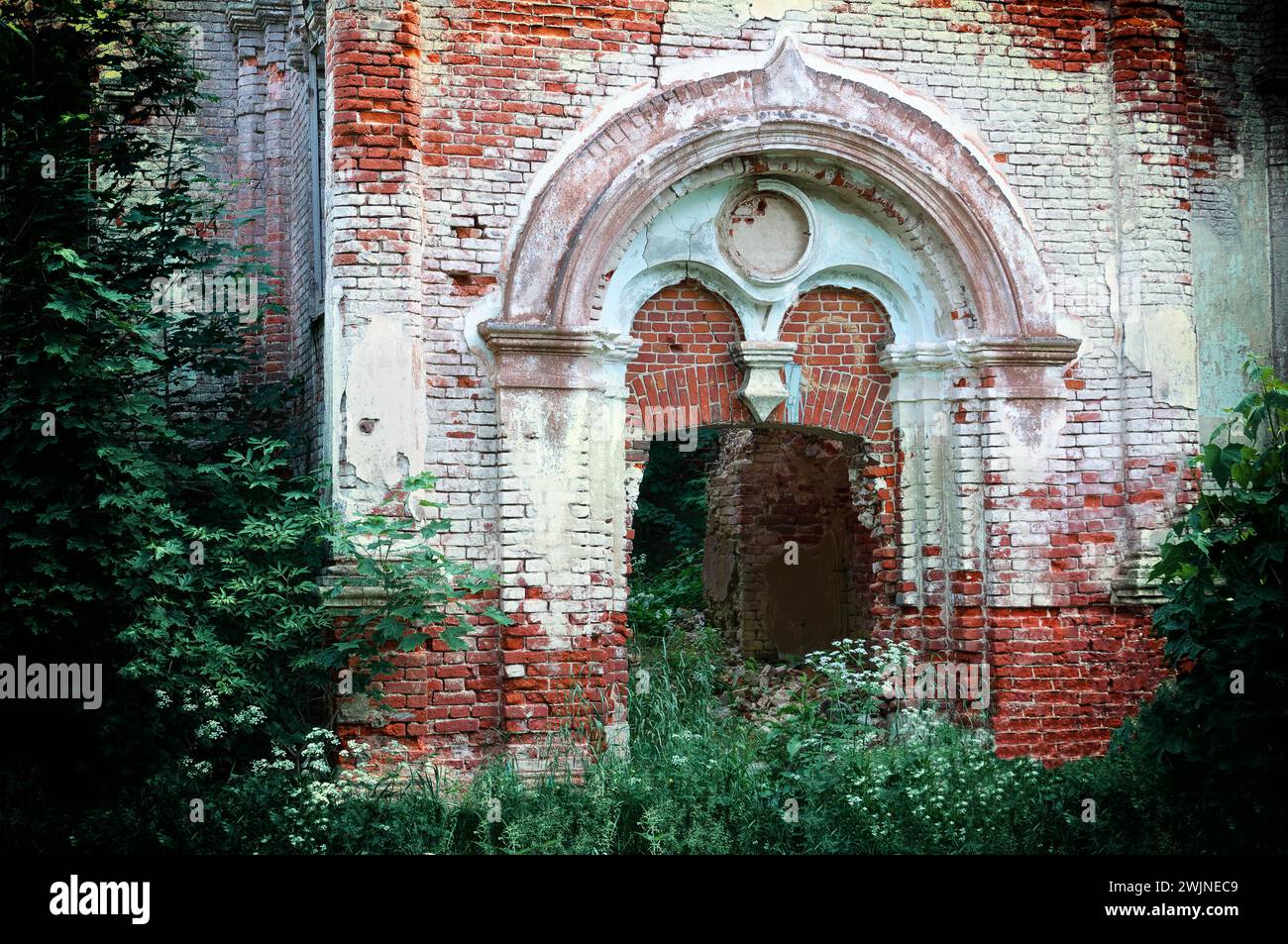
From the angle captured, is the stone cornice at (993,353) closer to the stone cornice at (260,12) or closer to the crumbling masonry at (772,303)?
the crumbling masonry at (772,303)

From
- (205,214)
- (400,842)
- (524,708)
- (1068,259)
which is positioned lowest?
(400,842)

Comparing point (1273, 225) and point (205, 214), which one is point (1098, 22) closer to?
point (1273, 225)

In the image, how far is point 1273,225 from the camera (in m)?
9.61

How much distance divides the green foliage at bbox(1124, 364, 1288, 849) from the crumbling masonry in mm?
1517

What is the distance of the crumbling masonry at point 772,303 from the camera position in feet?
24.4

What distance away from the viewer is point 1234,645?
252 inches

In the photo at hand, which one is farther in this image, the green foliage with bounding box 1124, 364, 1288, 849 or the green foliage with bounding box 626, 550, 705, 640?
the green foliage with bounding box 626, 550, 705, 640

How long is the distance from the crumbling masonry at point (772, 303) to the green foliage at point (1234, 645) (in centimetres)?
152

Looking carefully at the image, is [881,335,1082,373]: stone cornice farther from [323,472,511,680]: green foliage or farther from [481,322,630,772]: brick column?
[323,472,511,680]: green foliage

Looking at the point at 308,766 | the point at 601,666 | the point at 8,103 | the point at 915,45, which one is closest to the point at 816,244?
the point at 915,45

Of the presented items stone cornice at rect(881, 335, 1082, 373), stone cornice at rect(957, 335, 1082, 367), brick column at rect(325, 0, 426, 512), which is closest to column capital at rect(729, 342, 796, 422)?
stone cornice at rect(881, 335, 1082, 373)

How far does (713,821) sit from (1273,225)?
6.37 metres

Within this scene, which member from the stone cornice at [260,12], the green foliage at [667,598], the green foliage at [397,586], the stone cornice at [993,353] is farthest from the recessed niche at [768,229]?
the green foliage at [667,598]

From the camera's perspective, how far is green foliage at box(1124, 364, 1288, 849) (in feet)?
20.8
